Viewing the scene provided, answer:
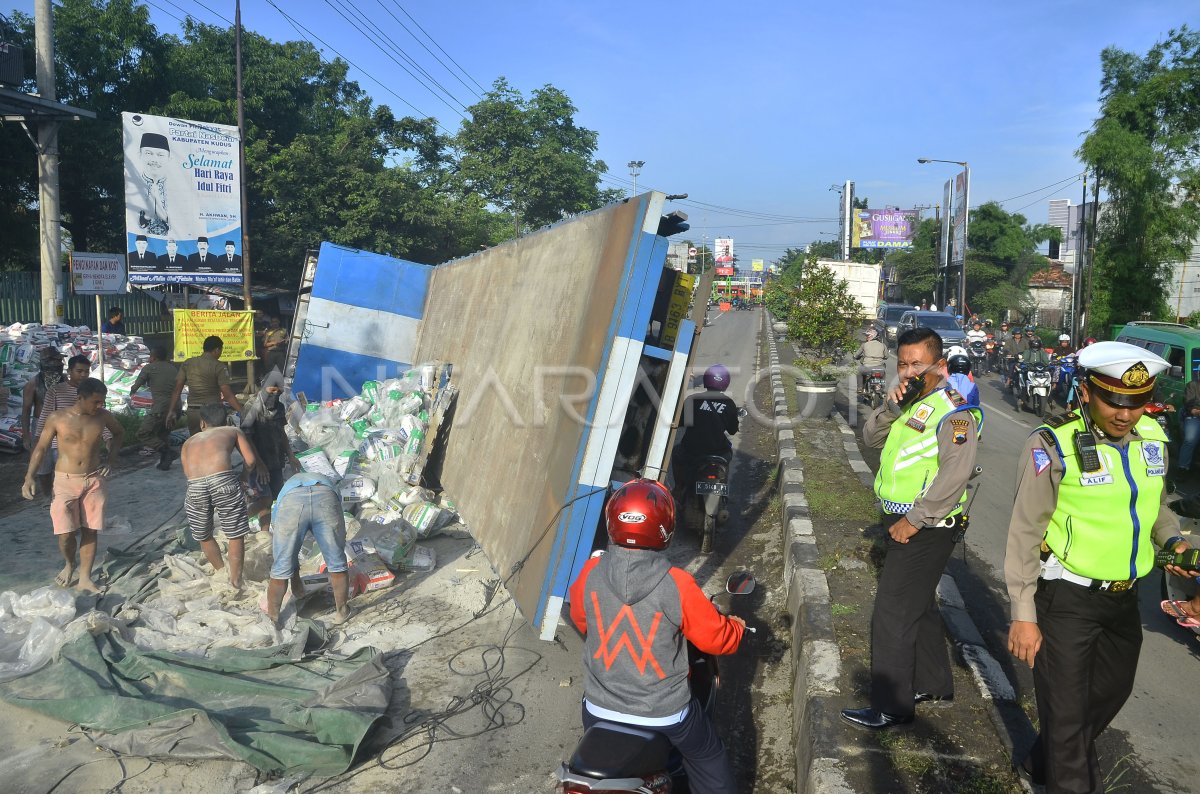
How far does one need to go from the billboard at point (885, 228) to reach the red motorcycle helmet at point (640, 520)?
6375cm

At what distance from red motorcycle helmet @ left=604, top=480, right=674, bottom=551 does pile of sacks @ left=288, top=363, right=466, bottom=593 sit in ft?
13.6

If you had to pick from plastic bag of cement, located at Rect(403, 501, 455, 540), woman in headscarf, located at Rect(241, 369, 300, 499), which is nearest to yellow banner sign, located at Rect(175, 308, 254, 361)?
woman in headscarf, located at Rect(241, 369, 300, 499)

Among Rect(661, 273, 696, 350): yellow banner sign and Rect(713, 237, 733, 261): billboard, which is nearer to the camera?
Rect(661, 273, 696, 350): yellow banner sign

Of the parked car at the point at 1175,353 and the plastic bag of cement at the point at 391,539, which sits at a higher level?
the parked car at the point at 1175,353

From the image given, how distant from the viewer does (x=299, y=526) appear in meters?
5.56

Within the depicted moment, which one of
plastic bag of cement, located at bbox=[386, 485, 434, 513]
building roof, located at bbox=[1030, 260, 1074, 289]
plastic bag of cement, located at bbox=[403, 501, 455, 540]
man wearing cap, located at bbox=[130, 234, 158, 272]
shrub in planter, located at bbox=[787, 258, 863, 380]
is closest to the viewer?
plastic bag of cement, located at bbox=[403, 501, 455, 540]

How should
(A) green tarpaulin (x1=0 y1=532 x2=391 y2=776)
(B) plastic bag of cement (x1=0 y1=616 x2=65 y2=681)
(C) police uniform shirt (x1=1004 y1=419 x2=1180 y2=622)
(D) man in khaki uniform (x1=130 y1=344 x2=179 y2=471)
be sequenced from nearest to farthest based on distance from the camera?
(C) police uniform shirt (x1=1004 y1=419 x2=1180 y2=622), (A) green tarpaulin (x1=0 y1=532 x2=391 y2=776), (B) plastic bag of cement (x1=0 y1=616 x2=65 y2=681), (D) man in khaki uniform (x1=130 y1=344 x2=179 y2=471)

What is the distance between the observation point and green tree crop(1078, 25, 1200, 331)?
61.9 feet

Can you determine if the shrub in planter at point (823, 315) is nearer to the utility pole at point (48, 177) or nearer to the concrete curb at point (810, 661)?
the concrete curb at point (810, 661)

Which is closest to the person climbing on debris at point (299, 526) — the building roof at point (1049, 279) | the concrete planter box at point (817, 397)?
the concrete planter box at point (817, 397)

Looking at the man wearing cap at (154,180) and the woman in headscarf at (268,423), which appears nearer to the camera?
the woman in headscarf at (268,423)

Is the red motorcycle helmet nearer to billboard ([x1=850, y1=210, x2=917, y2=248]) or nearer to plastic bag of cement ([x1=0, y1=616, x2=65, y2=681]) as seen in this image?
plastic bag of cement ([x1=0, y1=616, x2=65, y2=681])

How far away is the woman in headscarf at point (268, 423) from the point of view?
8188 millimetres

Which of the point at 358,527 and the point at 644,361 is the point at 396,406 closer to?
the point at 358,527
